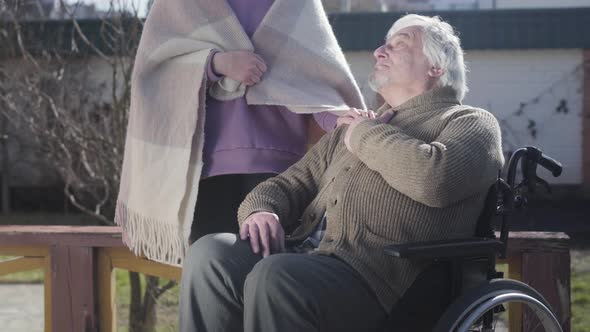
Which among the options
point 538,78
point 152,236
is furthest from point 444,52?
point 538,78

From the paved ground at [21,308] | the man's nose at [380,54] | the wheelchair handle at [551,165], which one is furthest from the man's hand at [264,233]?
the paved ground at [21,308]

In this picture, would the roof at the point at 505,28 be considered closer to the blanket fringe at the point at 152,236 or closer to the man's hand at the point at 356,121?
the blanket fringe at the point at 152,236

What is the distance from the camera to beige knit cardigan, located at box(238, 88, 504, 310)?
6.93 feet

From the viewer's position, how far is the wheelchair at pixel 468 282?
2.02 metres

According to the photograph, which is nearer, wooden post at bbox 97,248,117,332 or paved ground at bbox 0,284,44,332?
wooden post at bbox 97,248,117,332

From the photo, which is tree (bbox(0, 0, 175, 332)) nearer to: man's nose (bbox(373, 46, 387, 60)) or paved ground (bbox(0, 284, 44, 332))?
paved ground (bbox(0, 284, 44, 332))

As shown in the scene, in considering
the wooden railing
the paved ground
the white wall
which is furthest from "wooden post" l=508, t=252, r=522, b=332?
the white wall

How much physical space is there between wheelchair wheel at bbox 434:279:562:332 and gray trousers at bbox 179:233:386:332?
18 centimetres

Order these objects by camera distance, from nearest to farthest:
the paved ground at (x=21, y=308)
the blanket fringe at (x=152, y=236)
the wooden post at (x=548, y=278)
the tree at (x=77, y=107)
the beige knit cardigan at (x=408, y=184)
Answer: the beige knit cardigan at (x=408, y=184)
the blanket fringe at (x=152, y=236)
the wooden post at (x=548, y=278)
the tree at (x=77, y=107)
the paved ground at (x=21, y=308)

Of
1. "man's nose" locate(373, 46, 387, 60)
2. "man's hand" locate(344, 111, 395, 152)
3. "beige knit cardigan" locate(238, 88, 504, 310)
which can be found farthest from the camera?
"man's nose" locate(373, 46, 387, 60)

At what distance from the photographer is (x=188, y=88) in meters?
2.62

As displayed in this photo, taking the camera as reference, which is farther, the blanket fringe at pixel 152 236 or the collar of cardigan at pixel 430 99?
the blanket fringe at pixel 152 236

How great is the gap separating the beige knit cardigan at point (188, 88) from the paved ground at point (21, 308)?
103 inches

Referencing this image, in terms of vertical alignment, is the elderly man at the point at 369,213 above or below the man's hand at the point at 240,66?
below
